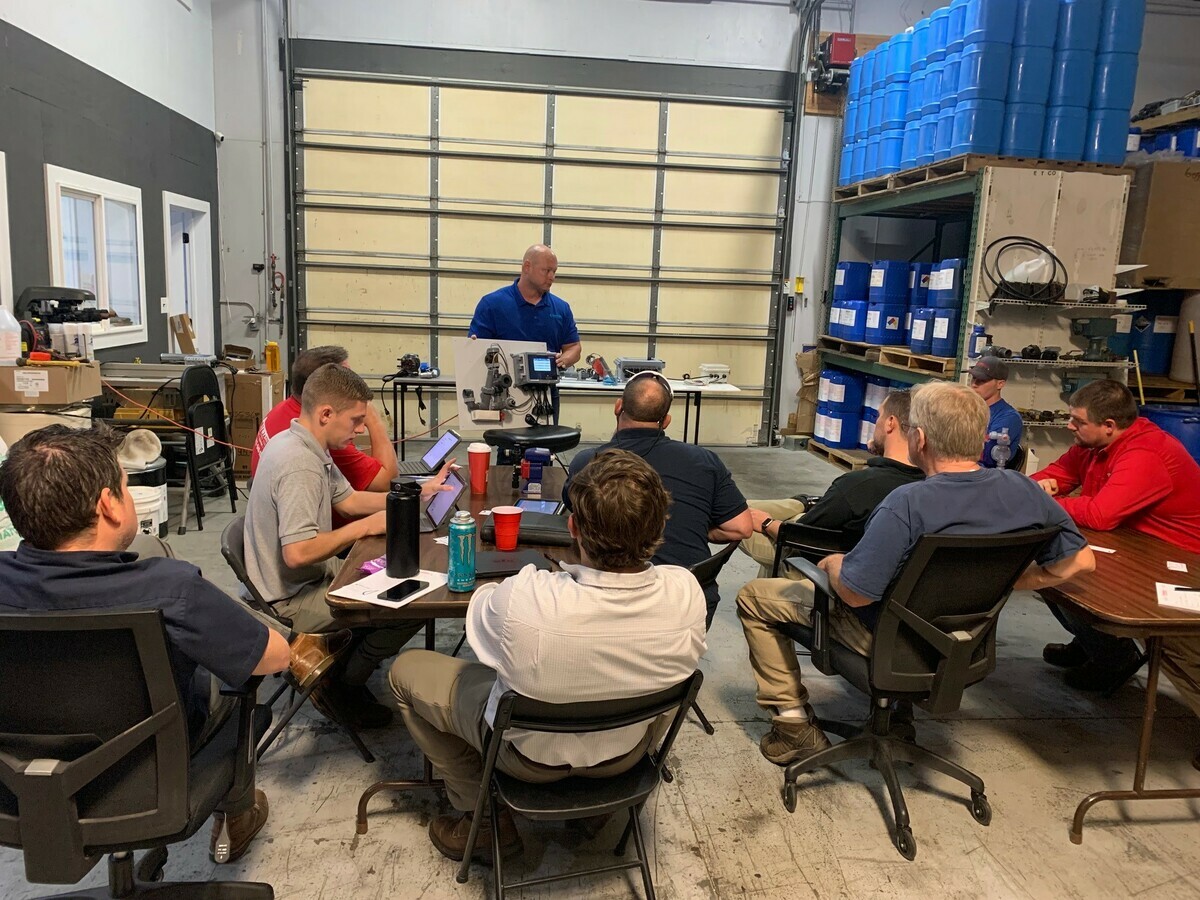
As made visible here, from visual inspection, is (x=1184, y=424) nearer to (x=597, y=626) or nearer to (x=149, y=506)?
(x=597, y=626)

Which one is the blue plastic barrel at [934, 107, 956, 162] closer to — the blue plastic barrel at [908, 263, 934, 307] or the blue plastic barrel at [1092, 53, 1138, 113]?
the blue plastic barrel at [1092, 53, 1138, 113]

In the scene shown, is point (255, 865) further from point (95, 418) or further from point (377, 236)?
point (377, 236)

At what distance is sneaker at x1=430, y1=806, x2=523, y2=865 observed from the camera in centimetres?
216

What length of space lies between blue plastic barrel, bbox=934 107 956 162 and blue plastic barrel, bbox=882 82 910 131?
0.86 m

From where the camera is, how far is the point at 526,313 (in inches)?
193

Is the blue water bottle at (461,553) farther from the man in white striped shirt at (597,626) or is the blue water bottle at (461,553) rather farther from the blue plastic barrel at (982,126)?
the blue plastic barrel at (982,126)

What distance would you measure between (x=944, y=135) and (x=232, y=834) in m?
6.03

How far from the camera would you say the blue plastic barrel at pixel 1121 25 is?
5.21 m

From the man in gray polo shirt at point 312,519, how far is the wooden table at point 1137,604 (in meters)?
2.00

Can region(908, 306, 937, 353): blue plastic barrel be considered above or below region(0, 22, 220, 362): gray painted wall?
below

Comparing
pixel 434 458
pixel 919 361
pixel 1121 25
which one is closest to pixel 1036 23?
pixel 1121 25

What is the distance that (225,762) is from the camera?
5.69 feet

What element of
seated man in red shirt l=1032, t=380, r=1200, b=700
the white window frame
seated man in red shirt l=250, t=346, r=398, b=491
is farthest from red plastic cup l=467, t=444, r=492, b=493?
the white window frame

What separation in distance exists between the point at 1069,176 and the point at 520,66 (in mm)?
4931
